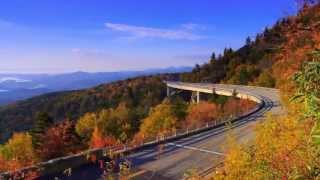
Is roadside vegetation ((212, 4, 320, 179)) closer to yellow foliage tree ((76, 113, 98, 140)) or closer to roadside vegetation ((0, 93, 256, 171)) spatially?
roadside vegetation ((0, 93, 256, 171))

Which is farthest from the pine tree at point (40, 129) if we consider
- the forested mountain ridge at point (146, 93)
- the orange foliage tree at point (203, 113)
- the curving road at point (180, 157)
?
the forested mountain ridge at point (146, 93)

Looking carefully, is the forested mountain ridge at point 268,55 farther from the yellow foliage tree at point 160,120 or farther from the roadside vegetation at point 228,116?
the yellow foliage tree at point 160,120

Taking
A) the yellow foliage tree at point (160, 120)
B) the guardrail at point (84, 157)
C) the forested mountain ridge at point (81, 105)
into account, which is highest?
the guardrail at point (84, 157)

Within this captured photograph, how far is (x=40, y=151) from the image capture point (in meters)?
56.0

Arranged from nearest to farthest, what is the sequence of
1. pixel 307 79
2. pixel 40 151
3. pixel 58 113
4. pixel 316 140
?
pixel 316 140
pixel 307 79
pixel 40 151
pixel 58 113

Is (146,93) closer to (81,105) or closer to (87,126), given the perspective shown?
(81,105)

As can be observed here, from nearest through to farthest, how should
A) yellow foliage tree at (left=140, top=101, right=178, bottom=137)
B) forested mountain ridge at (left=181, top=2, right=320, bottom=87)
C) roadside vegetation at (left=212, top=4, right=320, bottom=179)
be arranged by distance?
roadside vegetation at (left=212, top=4, right=320, bottom=179) → forested mountain ridge at (left=181, top=2, right=320, bottom=87) → yellow foliage tree at (left=140, top=101, right=178, bottom=137)

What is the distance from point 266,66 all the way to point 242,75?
23.8 ft

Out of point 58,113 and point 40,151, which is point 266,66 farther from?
point 40,151

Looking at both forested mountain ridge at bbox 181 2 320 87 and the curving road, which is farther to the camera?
the curving road

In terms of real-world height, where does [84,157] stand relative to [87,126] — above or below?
above

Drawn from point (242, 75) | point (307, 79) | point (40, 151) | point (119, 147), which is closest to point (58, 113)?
point (242, 75)

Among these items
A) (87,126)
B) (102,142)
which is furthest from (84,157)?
(87,126)

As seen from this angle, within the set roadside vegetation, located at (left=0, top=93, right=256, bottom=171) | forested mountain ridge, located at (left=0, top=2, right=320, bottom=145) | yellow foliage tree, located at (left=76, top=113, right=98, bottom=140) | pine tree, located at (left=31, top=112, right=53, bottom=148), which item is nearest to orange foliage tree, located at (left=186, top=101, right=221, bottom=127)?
roadside vegetation, located at (left=0, top=93, right=256, bottom=171)
